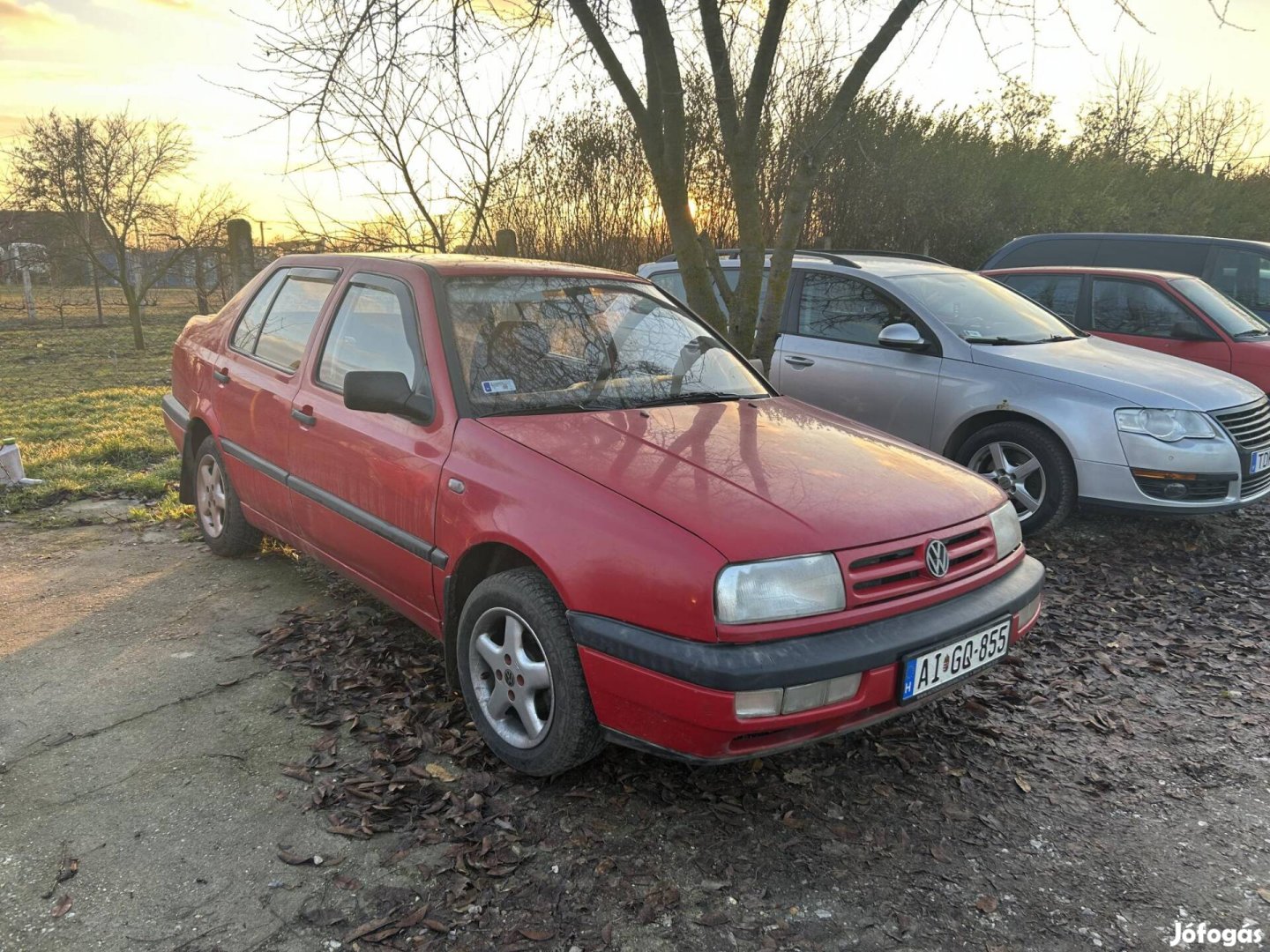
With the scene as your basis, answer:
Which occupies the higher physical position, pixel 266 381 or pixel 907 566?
pixel 266 381

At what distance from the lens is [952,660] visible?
260 centimetres

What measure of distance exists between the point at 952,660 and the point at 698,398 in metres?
1.43

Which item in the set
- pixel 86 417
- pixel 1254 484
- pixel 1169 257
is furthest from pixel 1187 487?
pixel 86 417

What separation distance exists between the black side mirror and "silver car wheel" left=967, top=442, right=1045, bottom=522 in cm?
362

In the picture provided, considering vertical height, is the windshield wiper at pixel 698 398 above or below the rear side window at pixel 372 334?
below

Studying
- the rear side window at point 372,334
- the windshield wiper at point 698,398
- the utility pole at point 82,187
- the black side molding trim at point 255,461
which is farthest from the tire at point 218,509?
the utility pole at point 82,187

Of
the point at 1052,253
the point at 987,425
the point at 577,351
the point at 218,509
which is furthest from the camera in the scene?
the point at 1052,253

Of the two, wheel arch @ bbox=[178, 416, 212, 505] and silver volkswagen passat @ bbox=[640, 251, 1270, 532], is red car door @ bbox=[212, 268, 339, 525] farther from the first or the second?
silver volkswagen passat @ bbox=[640, 251, 1270, 532]

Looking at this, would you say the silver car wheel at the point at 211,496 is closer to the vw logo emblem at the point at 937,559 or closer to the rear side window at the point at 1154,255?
the vw logo emblem at the point at 937,559

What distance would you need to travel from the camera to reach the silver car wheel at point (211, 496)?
4.68 meters

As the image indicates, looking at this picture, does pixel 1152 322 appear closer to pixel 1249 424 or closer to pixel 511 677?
pixel 1249 424

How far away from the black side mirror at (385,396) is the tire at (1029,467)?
3624 millimetres

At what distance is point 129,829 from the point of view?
2.54 m

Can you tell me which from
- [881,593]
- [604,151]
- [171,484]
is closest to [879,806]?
[881,593]
